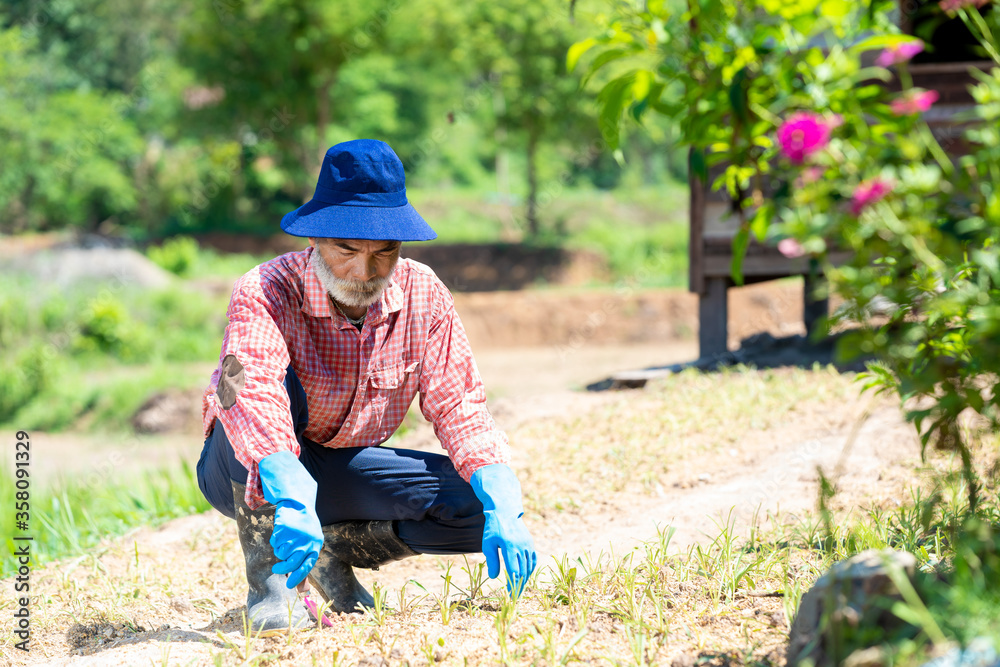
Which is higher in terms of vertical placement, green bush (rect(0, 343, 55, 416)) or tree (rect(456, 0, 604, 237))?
tree (rect(456, 0, 604, 237))

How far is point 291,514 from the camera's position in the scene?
2.07 metres

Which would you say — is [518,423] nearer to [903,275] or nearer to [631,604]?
[631,604]

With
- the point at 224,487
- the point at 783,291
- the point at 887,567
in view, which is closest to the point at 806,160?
the point at 887,567

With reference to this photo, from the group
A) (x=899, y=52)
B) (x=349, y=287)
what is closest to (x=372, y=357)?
(x=349, y=287)

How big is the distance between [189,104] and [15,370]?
10437mm

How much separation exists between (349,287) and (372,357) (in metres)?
0.24

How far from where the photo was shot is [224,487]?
252 centimetres

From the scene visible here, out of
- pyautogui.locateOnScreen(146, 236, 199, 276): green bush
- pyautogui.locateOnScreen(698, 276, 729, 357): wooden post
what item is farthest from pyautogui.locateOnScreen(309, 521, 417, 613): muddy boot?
pyautogui.locateOnScreen(146, 236, 199, 276): green bush

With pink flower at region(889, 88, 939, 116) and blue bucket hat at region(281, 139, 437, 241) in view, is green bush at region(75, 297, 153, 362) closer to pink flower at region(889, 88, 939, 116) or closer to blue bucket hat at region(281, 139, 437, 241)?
blue bucket hat at region(281, 139, 437, 241)

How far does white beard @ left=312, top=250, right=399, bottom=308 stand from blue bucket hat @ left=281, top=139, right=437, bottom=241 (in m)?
0.14

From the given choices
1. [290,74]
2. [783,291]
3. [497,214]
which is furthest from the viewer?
[497,214]

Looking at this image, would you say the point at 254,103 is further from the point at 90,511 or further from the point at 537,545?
the point at 537,545

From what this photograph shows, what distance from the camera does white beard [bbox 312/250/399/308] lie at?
2395 mm

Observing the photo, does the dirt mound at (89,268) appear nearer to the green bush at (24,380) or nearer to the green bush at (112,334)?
the green bush at (112,334)
